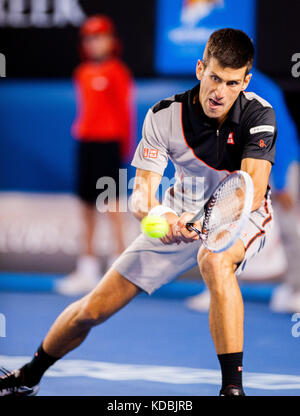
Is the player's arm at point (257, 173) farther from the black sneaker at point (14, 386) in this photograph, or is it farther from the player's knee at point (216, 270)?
the black sneaker at point (14, 386)

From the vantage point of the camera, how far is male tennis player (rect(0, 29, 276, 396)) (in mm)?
3037

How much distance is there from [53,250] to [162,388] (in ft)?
9.62

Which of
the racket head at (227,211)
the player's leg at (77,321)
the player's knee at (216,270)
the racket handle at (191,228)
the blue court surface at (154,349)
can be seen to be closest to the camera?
the racket head at (227,211)

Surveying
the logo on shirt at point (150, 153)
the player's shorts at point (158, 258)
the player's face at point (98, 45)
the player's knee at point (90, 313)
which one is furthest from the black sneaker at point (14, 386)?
the player's face at point (98, 45)

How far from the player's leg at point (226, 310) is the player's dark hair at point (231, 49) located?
71cm

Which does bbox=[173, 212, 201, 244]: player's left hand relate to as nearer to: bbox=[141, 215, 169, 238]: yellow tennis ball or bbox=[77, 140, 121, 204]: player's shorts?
bbox=[141, 215, 169, 238]: yellow tennis ball

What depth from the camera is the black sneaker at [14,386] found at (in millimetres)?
3471

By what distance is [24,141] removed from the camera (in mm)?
6551

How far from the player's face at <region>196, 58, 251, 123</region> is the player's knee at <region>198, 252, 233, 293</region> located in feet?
1.94

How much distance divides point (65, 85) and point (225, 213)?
3.66m

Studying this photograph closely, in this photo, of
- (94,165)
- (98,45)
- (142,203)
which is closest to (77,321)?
(142,203)

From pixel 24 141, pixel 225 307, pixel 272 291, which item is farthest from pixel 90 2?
pixel 225 307

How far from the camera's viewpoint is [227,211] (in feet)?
10.2

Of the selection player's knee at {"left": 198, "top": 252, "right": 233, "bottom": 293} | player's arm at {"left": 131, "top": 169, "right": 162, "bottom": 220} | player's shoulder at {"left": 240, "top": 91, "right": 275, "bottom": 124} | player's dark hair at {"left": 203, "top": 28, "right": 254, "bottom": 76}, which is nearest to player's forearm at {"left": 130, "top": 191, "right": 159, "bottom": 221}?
player's arm at {"left": 131, "top": 169, "right": 162, "bottom": 220}
